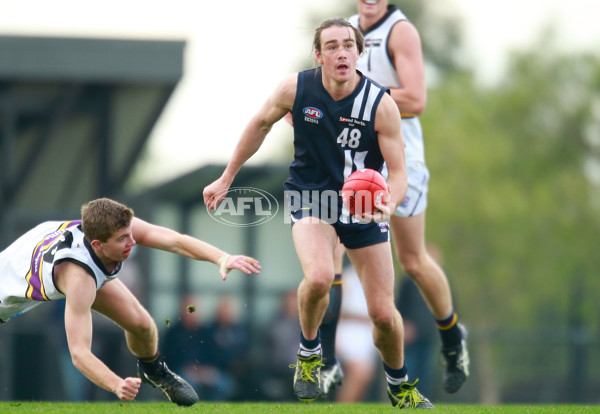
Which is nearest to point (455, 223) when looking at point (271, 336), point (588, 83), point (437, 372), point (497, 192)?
point (497, 192)

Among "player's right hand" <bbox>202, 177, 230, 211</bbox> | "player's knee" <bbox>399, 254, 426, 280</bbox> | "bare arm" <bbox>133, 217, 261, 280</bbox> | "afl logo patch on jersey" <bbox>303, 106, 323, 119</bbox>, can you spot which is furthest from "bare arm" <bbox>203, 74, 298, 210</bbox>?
"player's knee" <bbox>399, 254, 426, 280</bbox>

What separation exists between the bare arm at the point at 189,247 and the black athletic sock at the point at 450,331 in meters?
2.57

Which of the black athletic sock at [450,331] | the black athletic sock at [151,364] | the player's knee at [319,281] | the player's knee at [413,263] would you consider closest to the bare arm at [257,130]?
the player's knee at [319,281]

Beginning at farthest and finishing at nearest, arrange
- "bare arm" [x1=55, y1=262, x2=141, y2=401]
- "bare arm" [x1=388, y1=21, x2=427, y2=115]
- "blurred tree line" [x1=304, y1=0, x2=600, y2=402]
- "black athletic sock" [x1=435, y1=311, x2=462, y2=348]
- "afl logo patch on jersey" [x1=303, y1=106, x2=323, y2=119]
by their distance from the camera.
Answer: "blurred tree line" [x1=304, y1=0, x2=600, y2=402] → "black athletic sock" [x1=435, y1=311, x2=462, y2=348] → "bare arm" [x1=388, y1=21, x2=427, y2=115] → "afl logo patch on jersey" [x1=303, y1=106, x2=323, y2=119] → "bare arm" [x1=55, y1=262, x2=141, y2=401]

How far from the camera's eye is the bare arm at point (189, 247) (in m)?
6.66

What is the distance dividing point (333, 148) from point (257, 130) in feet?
1.99

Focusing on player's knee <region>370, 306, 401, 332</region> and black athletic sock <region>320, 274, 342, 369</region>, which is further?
black athletic sock <region>320, 274, 342, 369</region>

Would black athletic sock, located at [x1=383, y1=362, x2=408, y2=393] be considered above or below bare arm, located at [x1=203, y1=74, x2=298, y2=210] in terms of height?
below

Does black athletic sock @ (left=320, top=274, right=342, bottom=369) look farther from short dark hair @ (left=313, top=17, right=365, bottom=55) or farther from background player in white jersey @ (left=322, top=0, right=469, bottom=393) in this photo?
short dark hair @ (left=313, top=17, right=365, bottom=55)

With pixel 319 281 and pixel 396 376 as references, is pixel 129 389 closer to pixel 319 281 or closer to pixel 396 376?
pixel 319 281

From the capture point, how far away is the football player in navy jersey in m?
7.11

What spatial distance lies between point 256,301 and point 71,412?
8.57 meters

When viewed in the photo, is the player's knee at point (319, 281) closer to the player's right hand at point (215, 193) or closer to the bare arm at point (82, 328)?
the player's right hand at point (215, 193)

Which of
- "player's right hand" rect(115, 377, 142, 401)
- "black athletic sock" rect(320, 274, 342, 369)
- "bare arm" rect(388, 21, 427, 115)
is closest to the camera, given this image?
"player's right hand" rect(115, 377, 142, 401)
